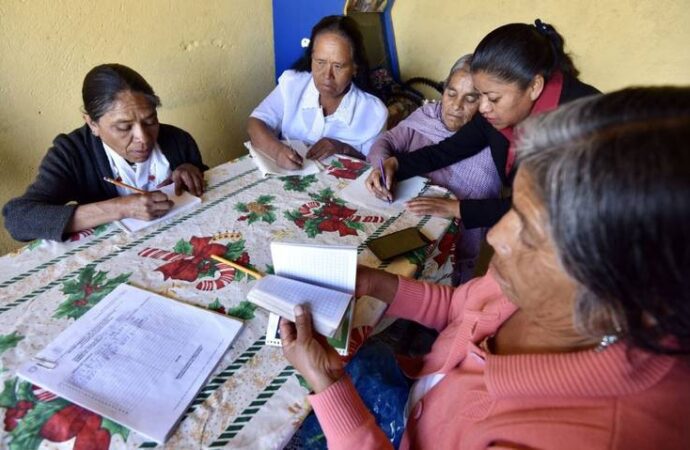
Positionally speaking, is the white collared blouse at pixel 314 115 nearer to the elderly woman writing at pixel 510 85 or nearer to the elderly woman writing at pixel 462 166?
the elderly woman writing at pixel 462 166

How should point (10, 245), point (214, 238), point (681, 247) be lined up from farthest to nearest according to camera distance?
point (10, 245) < point (214, 238) < point (681, 247)

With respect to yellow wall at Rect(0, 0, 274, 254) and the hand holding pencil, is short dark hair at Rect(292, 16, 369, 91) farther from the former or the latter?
the hand holding pencil

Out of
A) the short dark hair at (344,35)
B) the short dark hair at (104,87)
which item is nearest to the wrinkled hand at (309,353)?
the short dark hair at (104,87)

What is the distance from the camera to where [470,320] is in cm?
74

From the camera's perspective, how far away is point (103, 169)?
1234 millimetres

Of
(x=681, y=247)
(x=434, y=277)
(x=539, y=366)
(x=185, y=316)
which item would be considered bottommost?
(x=434, y=277)

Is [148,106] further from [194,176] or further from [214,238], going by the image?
[214,238]

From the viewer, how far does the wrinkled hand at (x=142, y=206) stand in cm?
103

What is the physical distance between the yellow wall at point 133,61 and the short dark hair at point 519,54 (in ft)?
4.60

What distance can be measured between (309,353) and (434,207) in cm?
72

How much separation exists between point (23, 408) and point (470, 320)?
74 cm

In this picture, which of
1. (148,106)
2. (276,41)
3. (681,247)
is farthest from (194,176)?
(276,41)

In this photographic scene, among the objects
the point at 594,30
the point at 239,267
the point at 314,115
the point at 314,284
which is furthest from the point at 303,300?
the point at 594,30

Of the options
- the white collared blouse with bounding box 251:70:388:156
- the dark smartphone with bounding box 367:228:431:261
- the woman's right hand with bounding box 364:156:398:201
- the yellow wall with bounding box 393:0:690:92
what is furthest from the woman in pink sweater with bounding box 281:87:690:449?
the yellow wall with bounding box 393:0:690:92
